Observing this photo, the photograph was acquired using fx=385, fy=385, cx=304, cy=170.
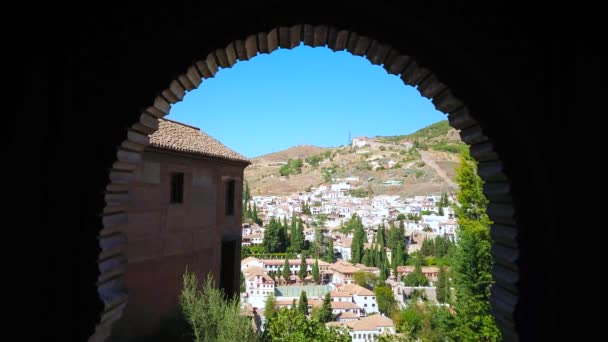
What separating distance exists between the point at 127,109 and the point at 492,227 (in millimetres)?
1863

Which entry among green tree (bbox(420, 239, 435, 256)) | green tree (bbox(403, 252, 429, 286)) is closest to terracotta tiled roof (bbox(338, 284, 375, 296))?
green tree (bbox(403, 252, 429, 286))

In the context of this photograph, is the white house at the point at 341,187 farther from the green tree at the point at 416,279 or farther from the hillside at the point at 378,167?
the green tree at the point at 416,279

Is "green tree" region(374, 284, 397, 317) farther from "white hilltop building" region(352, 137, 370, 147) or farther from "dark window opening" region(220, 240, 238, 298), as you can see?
"white hilltop building" region(352, 137, 370, 147)

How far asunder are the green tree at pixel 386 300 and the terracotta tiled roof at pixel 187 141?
3556cm

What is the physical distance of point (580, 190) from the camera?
5.20 ft

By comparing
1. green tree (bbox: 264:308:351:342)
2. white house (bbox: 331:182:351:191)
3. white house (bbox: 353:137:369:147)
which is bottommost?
green tree (bbox: 264:308:351:342)

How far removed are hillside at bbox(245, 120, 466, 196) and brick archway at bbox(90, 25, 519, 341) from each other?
304ft

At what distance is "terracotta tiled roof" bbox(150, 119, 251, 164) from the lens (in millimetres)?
7695

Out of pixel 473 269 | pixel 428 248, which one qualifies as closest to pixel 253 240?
pixel 428 248

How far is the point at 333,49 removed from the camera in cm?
207

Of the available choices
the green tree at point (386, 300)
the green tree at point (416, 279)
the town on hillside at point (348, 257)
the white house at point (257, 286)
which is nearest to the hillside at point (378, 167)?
the town on hillside at point (348, 257)

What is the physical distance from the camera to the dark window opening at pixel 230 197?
33.6 ft

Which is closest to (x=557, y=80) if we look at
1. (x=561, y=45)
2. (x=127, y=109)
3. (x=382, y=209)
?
(x=561, y=45)

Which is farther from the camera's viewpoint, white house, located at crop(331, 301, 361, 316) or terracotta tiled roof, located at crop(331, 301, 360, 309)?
terracotta tiled roof, located at crop(331, 301, 360, 309)
